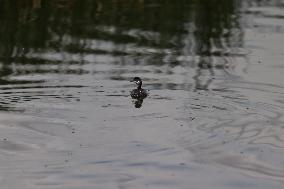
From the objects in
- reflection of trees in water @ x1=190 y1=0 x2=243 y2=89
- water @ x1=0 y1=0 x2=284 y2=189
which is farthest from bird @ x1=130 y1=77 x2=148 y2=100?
reflection of trees in water @ x1=190 y1=0 x2=243 y2=89

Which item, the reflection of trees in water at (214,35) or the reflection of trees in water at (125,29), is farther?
the reflection of trees in water at (125,29)

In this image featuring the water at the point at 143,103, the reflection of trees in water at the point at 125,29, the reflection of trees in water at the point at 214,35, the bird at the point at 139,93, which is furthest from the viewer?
the reflection of trees in water at the point at 125,29

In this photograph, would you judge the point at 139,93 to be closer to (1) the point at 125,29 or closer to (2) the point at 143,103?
(2) the point at 143,103

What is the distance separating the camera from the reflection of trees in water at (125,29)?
2227 cm

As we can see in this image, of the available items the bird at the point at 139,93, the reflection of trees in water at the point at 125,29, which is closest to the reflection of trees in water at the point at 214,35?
the reflection of trees in water at the point at 125,29

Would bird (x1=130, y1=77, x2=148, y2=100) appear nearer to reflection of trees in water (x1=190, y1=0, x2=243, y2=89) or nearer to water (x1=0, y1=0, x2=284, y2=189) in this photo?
water (x1=0, y1=0, x2=284, y2=189)

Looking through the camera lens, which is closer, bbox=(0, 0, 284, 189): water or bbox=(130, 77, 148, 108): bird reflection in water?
bbox=(0, 0, 284, 189): water

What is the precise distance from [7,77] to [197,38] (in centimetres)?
763

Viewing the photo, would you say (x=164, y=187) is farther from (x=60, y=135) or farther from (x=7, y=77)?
(x=7, y=77)

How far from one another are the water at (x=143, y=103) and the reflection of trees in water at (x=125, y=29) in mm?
55

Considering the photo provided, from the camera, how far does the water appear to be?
13016 mm

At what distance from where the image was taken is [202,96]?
17.2 metres

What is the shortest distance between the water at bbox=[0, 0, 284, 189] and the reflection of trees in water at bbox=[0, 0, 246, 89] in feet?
0.18

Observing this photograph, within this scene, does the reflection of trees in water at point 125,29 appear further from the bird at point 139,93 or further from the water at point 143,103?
the bird at point 139,93
